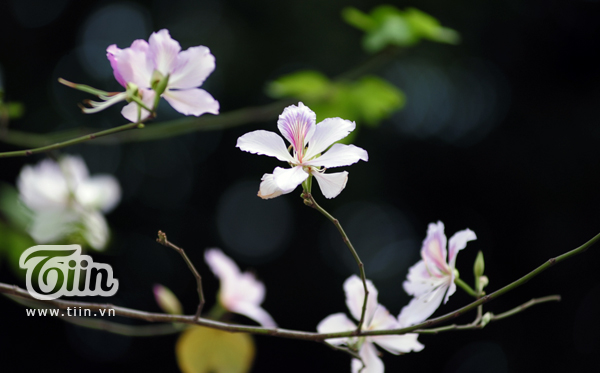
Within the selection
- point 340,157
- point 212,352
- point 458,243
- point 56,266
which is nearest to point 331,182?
point 340,157

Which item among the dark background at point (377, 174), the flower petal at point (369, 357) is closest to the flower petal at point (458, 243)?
the flower petal at point (369, 357)

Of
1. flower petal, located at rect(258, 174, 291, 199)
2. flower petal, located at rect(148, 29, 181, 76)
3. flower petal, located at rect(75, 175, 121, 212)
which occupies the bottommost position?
flower petal, located at rect(258, 174, 291, 199)

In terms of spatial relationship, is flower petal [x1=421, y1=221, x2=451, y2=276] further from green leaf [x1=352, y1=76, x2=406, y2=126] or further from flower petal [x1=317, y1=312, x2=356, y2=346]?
green leaf [x1=352, y1=76, x2=406, y2=126]

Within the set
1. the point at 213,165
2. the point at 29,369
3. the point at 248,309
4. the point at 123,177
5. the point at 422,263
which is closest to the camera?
the point at 422,263

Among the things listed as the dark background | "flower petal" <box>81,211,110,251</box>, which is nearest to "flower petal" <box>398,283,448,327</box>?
"flower petal" <box>81,211,110,251</box>

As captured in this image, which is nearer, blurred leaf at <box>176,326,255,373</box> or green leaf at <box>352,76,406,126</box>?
blurred leaf at <box>176,326,255,373</box>

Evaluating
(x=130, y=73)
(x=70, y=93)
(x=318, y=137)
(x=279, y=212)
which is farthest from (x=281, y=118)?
(x=279, y=212)

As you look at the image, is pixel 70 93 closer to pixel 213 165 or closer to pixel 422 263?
pixel 213 165
